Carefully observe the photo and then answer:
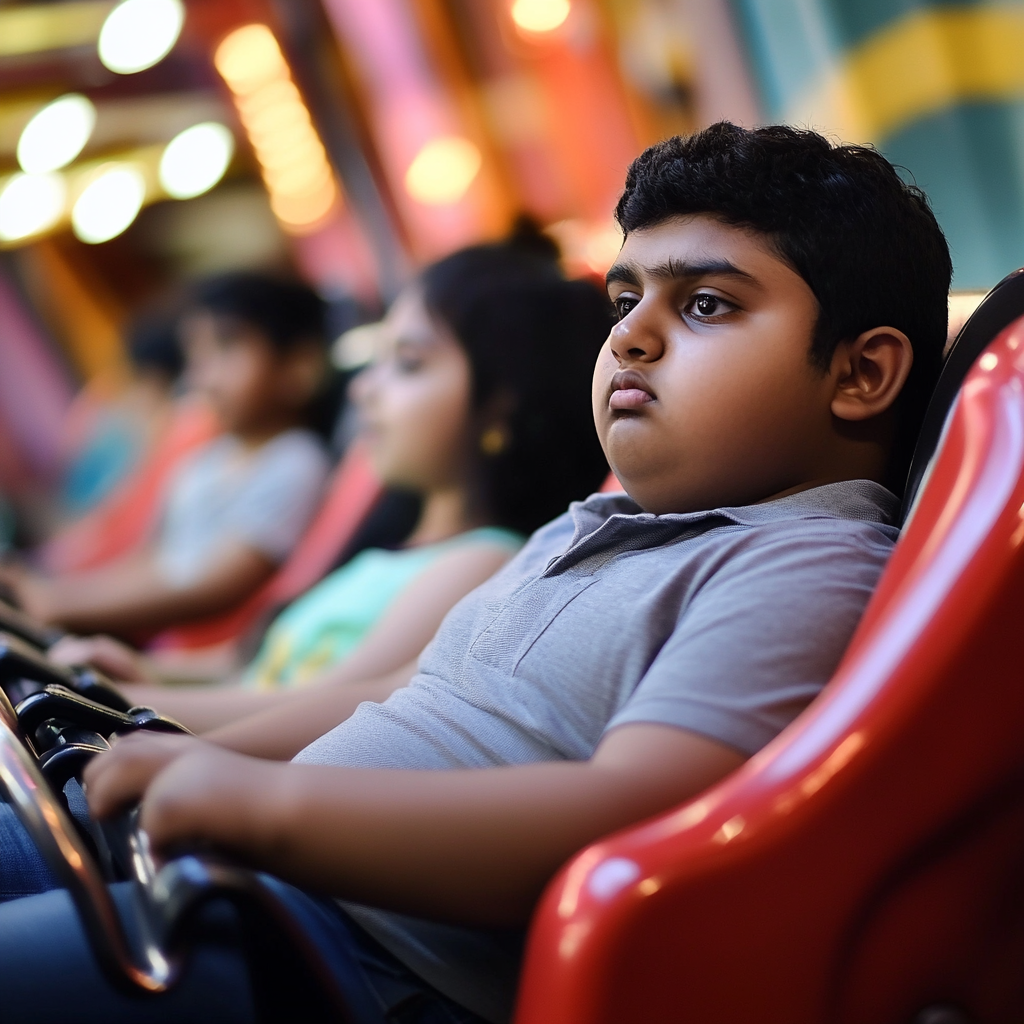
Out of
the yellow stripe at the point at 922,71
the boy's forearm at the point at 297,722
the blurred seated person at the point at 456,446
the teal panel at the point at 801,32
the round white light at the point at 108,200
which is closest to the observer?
the boy's forearm at the point at 297,722

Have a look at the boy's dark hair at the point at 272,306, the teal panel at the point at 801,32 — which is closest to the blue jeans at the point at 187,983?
the teal panel at the point at 801,32

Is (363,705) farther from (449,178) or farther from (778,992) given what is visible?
A: (449,178)

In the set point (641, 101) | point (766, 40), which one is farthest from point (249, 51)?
point (766, 40)

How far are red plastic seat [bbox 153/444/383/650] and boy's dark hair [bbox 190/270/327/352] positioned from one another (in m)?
A: 0.26

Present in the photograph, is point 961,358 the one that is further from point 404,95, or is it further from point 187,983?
point 404,95

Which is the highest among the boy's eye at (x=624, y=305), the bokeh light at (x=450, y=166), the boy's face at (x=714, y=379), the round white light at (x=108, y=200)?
the round white light at (x=108, y=200)

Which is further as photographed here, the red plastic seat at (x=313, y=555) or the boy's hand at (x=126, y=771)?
the red plastic seat at (x=313, y=555)

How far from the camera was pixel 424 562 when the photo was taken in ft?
3.60

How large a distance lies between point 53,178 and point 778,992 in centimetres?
369

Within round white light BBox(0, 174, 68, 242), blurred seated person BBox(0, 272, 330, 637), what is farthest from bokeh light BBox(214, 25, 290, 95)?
blurred seated person BBox(0, 272, 330, 637)

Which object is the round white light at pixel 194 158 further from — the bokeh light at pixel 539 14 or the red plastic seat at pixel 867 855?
the red plastic seat at pixel 867 855

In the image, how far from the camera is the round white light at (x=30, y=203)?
3.46 metres

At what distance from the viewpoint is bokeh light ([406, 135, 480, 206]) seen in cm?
330

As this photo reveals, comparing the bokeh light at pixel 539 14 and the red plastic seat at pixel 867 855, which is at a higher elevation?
the bokeh light at pixel 539 14
